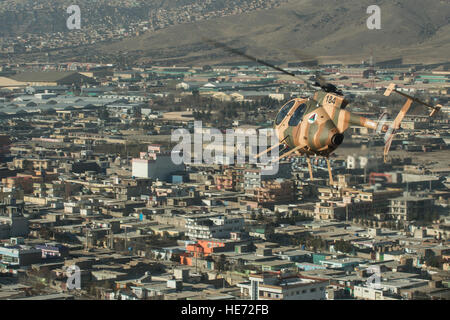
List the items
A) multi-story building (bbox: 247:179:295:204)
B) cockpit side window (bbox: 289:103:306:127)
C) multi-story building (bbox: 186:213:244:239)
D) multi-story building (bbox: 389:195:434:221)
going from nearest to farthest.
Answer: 1. cockpit side window (bbox: 289:103:306:127)
2. multi-story building (bbox: 186:213:244:239)
3. multi-story building (bbox: 389:195:434:221)
4. multi-story building (bbox: 247:179:295:204)

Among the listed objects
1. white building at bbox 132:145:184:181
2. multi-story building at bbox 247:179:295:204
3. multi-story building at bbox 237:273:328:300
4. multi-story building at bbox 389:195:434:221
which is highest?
white building at bbox 132:145:184:181

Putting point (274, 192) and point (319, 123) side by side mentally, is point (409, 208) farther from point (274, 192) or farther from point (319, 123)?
point (319, 123)

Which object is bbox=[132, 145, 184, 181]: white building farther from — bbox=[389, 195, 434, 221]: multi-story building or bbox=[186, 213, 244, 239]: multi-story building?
bbox=[389, 195, 434, 221]: multi-story building

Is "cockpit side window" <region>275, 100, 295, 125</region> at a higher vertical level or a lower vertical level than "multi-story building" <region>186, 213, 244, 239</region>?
higher

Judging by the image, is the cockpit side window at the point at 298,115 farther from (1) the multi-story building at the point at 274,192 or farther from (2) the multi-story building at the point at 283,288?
(1) the multi-story building at the point at 274,192

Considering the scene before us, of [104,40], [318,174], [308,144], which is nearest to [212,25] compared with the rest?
[104,40]

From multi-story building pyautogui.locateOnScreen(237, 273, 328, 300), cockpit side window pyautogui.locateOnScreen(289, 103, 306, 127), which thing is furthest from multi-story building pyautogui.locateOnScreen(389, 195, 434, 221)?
cockpit side window pyautogui.locateOnScreen(289, 103, 306, 127)

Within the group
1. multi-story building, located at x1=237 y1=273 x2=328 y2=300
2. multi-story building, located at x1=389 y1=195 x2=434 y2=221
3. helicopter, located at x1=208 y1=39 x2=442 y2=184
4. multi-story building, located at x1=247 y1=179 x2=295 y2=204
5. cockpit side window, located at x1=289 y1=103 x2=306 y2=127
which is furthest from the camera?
multi-story building, located at x1=247 y1=179 x2=295 y2=204

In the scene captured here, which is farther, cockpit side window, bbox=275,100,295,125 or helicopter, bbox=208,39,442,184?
cockpit side window, bbox=275,100,295,125
